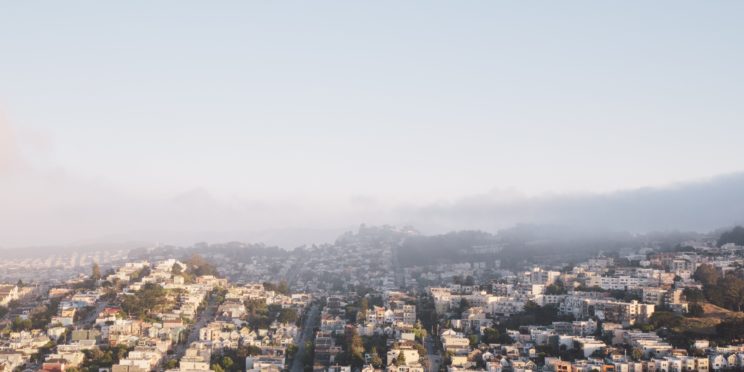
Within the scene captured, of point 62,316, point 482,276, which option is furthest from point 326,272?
point 62,316

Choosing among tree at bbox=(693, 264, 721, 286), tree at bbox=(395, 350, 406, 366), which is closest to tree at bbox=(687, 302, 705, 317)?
tree at bbox=(693, 264, 721, 286)

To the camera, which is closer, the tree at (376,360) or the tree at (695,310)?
the tree at (376,360)

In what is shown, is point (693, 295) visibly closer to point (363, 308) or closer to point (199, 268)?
point (363, 308)

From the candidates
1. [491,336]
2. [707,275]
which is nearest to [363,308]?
[491,336]

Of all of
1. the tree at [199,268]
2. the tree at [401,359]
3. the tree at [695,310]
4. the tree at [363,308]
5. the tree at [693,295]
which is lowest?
the tree at [401,359]

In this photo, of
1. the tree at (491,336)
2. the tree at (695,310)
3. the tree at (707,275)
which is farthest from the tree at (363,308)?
the tree at (707,275)

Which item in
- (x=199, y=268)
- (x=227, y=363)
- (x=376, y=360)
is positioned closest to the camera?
(x=376, y=360)

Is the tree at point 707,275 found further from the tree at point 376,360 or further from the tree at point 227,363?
the tree at point 227,363

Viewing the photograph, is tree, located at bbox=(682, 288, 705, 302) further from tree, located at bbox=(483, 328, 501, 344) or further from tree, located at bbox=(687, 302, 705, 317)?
tree, located at bbox=(483, 328, 501, 344)

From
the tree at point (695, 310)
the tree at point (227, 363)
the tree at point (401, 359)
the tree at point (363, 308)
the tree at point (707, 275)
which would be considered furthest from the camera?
the tree at point (707, 275)

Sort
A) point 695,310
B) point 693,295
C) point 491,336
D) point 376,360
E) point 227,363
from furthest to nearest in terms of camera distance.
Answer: point 693,295
point 695,310
point 491,336
point 227,363
point 376,360

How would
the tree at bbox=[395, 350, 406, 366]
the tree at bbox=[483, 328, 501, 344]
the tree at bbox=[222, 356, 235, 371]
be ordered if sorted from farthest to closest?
the tree at bbox=[483, 328, 501, 344]
the tree at bbox=[222, 356, 235, 371]
the tree at bbox=[395, 350, 406, 366]
